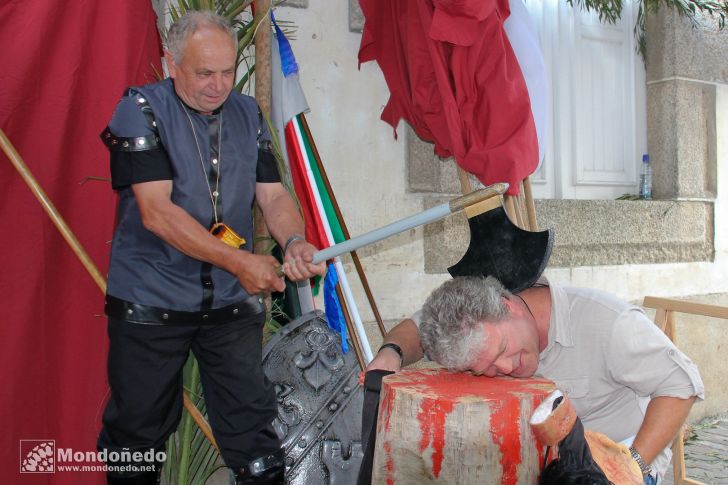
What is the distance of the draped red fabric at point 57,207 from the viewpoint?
2439 millimetres

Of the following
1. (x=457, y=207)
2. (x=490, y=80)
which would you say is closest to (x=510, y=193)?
(x=490, y=80)

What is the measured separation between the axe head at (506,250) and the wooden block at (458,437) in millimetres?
490

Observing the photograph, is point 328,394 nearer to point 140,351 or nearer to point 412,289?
point 140,351

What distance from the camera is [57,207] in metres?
2.53

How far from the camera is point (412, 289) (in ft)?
11.8

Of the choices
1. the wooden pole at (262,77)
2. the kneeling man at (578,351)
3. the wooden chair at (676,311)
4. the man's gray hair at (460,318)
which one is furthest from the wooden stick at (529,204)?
the man's gray hair at (460,318)

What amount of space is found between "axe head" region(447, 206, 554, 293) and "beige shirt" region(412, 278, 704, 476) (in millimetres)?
113

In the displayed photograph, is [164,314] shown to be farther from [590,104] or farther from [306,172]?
[590,104]

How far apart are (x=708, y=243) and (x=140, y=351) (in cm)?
390

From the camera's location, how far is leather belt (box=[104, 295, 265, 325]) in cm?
207

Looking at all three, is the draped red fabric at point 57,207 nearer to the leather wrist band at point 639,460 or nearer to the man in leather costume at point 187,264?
the man in leather costume at point 187,264

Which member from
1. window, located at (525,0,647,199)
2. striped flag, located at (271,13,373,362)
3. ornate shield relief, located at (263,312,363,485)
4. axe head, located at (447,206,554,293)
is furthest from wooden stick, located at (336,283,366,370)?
window, located at (525,0,647,199)

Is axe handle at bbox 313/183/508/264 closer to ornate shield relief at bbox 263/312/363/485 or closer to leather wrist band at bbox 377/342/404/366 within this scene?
leather wrist band at bbox 377/342/404/366

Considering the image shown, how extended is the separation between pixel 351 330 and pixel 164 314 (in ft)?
3.28
